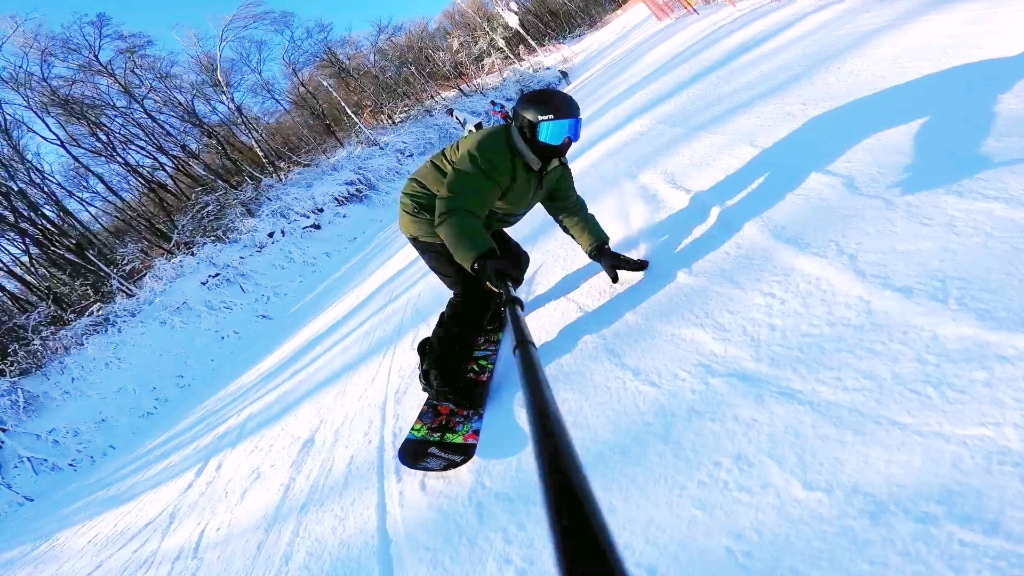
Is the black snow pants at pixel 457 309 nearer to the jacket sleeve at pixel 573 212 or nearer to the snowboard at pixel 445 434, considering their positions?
the snowboard at pixel 445 434

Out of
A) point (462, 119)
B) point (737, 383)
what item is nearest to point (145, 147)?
point (462, 119)

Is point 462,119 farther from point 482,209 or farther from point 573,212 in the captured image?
point 482,209

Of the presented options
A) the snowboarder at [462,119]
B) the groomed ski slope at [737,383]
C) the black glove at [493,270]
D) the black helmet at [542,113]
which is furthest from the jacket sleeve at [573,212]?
the snowboarder at [462,119]

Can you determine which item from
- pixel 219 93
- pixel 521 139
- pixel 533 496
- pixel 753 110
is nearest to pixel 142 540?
pixel 533 496

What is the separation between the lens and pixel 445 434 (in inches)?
83.0

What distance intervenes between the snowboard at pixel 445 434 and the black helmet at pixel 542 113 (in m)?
1.05

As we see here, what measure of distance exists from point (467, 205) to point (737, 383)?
54.1 inches

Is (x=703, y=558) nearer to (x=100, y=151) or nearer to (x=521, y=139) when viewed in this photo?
(x=521, y=139)

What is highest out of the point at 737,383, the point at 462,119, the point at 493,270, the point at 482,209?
the point at 462,119

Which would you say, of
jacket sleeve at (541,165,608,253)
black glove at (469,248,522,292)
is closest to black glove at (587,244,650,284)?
jacket sleeve at (541,165,608,253)

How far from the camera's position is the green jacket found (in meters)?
2.25

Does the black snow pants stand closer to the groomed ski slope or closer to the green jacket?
the green jacket

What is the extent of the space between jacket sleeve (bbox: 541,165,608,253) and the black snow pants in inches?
14.8

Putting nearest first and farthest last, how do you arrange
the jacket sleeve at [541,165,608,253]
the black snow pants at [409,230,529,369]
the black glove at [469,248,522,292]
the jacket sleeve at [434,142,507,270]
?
the black glove at [469,248,522,292], the jacket sleeve at [434,142,507,270], the black snow pants at [409,230,529,369], the jacket sleeve at [541,165,608,253]
